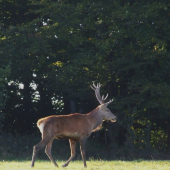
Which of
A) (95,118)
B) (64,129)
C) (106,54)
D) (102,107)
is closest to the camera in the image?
(64,129)

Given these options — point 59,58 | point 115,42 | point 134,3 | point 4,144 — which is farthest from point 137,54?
point 4,144

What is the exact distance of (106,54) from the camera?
17.5 meters

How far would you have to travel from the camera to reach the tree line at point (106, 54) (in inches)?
655

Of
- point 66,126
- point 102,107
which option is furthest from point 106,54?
point 66,126

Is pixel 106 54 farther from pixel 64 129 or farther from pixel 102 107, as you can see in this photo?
pixel 64 129

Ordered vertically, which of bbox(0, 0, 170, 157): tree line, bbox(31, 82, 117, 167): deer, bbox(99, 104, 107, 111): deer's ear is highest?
bbox(0, 0, 170, 157): tree line

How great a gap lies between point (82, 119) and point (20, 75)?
775cm

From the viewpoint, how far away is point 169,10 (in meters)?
17.5

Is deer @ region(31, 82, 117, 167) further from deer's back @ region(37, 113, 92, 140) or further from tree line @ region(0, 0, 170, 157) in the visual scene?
tree line @ region(0, 0, 170, 157)

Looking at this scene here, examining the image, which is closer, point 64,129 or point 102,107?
point 64,129

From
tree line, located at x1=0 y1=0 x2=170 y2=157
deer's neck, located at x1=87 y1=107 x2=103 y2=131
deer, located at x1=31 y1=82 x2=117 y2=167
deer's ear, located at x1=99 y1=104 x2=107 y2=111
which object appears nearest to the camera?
deer, located at x1=31 y1=82 x2=117 y2=167

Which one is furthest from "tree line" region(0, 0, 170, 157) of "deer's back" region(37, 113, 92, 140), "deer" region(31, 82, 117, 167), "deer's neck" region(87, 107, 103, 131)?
"deer's back" region(37, 113, 92, 140)

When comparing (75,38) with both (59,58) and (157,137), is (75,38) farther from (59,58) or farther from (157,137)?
(157,137)

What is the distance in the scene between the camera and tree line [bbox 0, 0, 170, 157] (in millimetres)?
16641
